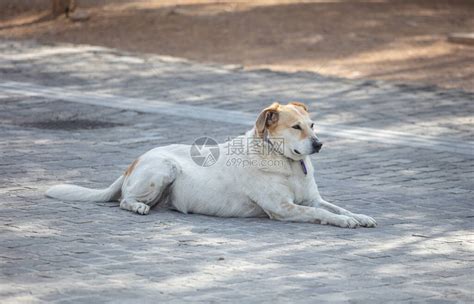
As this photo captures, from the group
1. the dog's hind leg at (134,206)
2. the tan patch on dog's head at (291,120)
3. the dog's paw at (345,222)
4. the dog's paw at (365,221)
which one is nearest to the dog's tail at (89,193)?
the dog's hind leg at (134,206)

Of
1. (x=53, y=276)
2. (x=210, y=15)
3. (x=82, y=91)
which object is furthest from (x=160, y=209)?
(x=210, y=15)

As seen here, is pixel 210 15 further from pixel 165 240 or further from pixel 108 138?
pixel 165 240

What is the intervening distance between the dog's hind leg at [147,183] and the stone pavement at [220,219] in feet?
0.44

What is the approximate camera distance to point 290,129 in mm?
8117

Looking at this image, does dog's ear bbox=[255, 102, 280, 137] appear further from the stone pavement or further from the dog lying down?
the stone pavement

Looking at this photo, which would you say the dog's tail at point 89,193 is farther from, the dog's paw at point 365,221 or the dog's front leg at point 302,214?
the dog's paw at point 365,221

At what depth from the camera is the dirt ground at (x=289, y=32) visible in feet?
60.2

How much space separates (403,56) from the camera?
63.2 feet

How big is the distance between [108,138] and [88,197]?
327cm

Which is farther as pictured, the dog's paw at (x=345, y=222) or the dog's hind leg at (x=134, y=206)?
the dog's hind leg at (x=134, y=206)

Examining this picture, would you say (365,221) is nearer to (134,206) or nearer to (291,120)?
(291,120)

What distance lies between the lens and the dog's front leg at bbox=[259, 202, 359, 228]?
26.4 ft

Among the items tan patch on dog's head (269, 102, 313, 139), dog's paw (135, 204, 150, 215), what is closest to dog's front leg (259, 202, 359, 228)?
tan patch on dog's head (269, 102, 313, 139)

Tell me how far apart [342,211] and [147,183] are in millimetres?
1609
